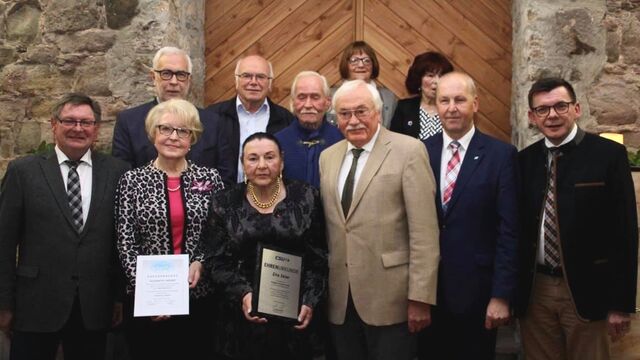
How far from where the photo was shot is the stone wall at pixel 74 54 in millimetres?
5309

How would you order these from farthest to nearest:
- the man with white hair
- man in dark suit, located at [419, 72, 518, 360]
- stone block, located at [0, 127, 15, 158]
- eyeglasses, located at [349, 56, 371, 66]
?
stone block, located at [0, 127, 15, 158], eyeglasses, located at [349, 56, 371, 66], the man with white hair, man in dark suit, located at [419, 72, 518, 360]

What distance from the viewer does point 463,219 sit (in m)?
3.48

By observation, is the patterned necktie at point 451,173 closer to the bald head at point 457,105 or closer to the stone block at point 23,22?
the bald head at point 457,105

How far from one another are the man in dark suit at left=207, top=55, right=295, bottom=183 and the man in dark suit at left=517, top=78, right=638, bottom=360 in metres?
1.62

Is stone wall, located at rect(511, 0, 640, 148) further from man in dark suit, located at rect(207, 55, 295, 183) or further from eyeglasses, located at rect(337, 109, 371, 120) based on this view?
eyeglasses, located at rect(337, 109, 371, 120)

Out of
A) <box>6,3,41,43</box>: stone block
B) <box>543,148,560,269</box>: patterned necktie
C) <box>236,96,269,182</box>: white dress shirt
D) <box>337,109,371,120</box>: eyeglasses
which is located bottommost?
<box>543,148,560,269</box>: patterned necktie

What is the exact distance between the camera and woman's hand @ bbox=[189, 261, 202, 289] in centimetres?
347

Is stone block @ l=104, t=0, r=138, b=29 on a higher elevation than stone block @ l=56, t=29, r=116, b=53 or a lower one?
higher

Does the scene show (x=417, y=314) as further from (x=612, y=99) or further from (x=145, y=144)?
(x=612, y=99)

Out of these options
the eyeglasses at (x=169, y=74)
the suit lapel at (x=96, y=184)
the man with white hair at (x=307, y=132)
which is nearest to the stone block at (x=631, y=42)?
the man with white hair at (x=307, y=132)

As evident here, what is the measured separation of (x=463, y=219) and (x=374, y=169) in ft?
1.55

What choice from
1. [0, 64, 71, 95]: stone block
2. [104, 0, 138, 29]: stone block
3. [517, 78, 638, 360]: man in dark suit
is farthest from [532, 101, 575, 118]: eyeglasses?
[0, 64, 71, 95]: stone block

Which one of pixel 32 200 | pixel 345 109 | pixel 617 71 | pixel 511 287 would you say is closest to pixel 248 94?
pixel 345 109

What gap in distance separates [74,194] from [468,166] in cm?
184
